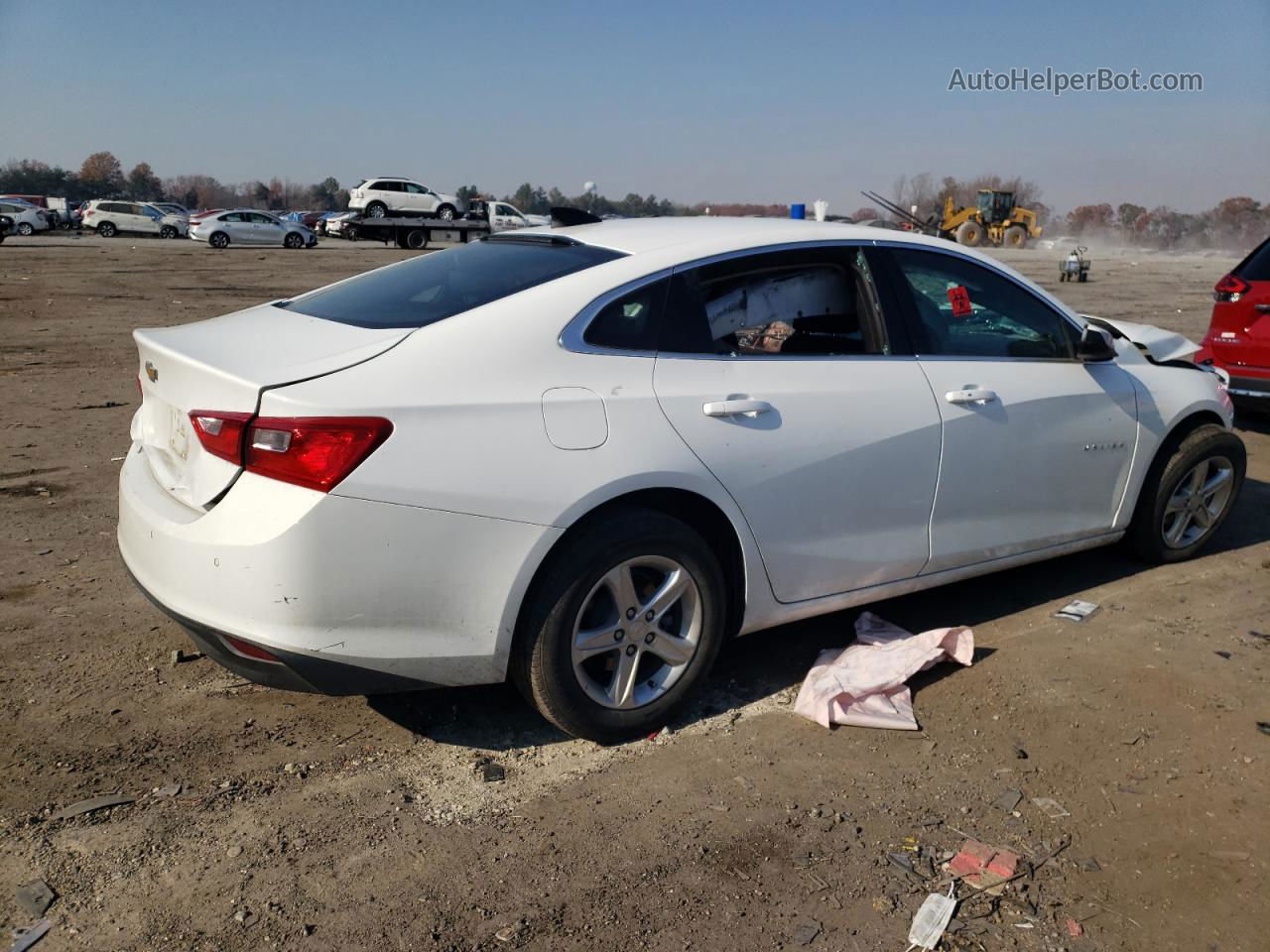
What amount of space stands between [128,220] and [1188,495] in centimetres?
4852

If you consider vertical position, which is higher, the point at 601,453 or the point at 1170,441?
the point at 601,453

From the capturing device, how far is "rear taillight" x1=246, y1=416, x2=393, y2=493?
2.85m

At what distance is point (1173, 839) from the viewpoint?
3047 millimetres

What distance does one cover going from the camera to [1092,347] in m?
4.55

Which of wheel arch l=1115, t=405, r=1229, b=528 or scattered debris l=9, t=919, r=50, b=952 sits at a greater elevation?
wheel arch l=1115, t=405, r=1229, b=528

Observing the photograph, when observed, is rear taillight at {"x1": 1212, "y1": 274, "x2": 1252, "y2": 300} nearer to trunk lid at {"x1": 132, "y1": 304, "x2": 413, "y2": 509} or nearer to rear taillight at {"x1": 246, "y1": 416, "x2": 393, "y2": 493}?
trunk lid at {"x1": 132, "y1": 304, "x2": 413, "y2": 509}

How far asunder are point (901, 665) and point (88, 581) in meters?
3.53

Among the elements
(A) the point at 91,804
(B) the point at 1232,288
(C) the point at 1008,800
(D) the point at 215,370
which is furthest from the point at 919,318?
(B) the point at 1232,288

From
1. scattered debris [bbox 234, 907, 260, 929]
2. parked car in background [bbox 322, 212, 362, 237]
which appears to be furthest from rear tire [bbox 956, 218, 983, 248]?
scattered debris [bbox 234, 907, 260, 929]

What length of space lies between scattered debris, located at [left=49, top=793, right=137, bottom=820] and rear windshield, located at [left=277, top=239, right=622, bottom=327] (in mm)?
1590

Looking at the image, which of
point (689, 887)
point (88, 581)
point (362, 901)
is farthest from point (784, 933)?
point (88, 581)

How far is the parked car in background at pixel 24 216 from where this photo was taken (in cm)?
4219

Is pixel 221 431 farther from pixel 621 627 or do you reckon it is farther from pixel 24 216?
pixel 24 216

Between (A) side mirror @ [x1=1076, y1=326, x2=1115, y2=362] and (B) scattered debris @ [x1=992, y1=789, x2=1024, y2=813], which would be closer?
(B) scattered debris @ [x1=992, y1=789, x2=1024, y2=813]
